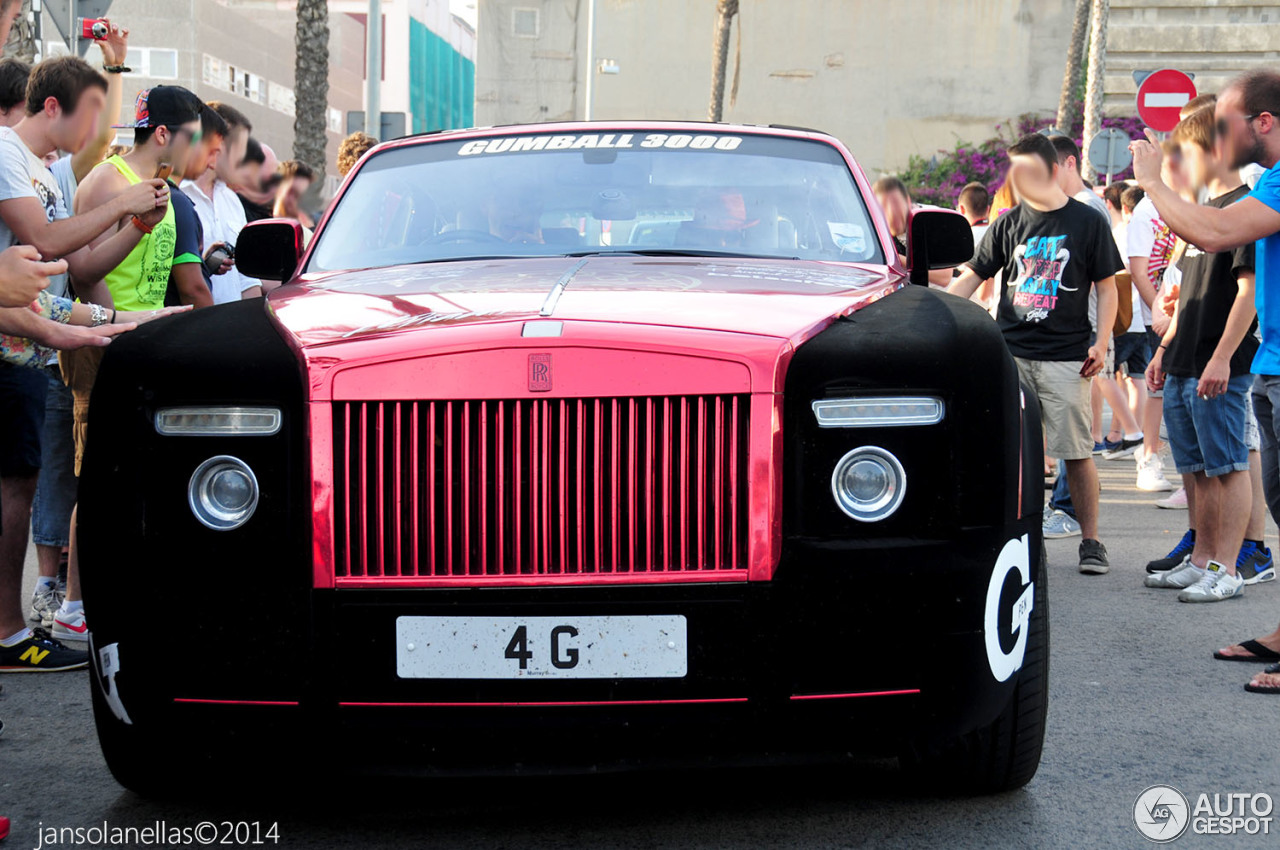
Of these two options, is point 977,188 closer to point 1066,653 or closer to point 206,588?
point 1066,653

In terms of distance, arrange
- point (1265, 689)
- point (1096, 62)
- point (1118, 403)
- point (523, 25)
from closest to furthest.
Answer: point (1265, 689)
point (1118, 403)
point (1096, 62)
point (523, 25)

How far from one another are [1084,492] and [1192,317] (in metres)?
1.11

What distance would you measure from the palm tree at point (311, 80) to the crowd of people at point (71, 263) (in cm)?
1232

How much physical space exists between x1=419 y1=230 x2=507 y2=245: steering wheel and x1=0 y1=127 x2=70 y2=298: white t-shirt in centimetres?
147

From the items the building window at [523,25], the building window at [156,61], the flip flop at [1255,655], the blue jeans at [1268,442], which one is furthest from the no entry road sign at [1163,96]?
the building window at [156,61]

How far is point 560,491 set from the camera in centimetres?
300

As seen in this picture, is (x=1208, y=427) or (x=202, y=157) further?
(x=1208, y=427)

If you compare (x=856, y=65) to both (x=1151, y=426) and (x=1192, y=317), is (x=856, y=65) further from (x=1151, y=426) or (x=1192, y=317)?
(x=1192, y=317)

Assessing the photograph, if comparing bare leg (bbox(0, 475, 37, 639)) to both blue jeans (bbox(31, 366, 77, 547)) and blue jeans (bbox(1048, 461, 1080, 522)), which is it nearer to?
blue jeans (bbox(31, 366, 77, 547))

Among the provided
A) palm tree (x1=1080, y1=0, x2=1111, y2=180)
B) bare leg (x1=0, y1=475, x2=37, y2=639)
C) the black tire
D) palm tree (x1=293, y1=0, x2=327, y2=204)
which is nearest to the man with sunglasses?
the black tire

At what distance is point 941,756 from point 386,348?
1.63 metres

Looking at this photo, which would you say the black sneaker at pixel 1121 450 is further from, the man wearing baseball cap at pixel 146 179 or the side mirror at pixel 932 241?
the man wearing baseball cap at pixel 146 179

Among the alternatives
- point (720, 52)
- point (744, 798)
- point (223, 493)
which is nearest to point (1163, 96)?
point (744, 798)

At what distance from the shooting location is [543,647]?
3.01 metres
